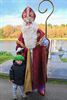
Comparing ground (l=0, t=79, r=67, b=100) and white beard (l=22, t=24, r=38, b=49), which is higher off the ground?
white beard (l=22, t=24, r=38, b=49)

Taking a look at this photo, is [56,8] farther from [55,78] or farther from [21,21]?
[55,78]

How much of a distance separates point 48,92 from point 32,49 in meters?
0.63

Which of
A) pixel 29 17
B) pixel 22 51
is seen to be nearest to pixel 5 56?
pixel 22 51

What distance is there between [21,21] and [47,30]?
0.37m

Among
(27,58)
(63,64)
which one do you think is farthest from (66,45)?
(27,58)

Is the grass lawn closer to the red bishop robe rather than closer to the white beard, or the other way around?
the red bishop robe

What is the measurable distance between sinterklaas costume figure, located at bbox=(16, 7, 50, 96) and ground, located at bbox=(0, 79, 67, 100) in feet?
0.52

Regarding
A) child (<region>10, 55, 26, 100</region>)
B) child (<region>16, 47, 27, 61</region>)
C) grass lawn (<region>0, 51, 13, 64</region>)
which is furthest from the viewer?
grass lawn (<region>0, 51, 13, 64</region>)

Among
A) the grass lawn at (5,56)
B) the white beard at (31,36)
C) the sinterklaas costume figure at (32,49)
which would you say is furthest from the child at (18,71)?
the grass lawn at (5,56)

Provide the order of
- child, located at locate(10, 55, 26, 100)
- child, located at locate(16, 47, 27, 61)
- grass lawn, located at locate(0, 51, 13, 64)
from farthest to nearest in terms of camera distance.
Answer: grass lawn, located at locate(0, 51, 13, 64), child, located at locate(16, 47, 27, 61), child, located at locate(10, 55, 26, 100)

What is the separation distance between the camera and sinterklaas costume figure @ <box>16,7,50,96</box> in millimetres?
4754

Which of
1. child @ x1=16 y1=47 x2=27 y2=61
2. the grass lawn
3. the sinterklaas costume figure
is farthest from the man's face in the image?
the grass lawn

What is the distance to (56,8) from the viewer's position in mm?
4984

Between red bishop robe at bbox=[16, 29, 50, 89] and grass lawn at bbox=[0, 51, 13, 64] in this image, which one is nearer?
red bishop robe at bbox=[16, 29, 50, 89]
